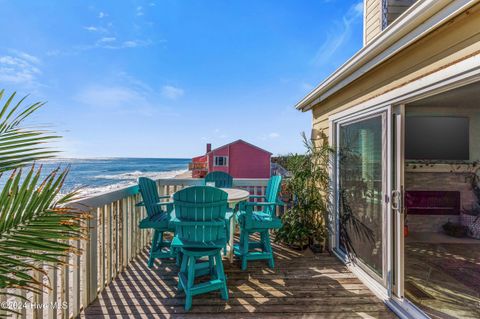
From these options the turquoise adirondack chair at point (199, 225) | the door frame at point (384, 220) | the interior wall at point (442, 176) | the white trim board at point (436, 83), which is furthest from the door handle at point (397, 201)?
the interior wall at point (442, 176)

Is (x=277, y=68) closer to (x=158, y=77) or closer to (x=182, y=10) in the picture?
(x=182, y=10)

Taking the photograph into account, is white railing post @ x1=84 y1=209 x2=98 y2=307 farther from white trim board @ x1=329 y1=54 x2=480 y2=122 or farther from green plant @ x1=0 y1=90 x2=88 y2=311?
white trim board @ x1=329 y1=54 x2=480 y2=122

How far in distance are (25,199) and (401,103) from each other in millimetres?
2685

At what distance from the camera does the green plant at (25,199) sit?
0.94 metres

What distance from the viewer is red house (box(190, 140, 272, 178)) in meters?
16.9

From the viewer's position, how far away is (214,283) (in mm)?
2268

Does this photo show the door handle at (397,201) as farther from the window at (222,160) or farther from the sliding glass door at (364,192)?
the window at (222,160)

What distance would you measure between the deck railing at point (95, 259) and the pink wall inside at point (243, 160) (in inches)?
525

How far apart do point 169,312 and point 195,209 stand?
3.04 feet

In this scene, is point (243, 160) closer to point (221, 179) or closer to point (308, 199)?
point (221, 179)

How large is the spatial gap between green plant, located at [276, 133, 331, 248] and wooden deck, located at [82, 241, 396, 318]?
20.1 inches

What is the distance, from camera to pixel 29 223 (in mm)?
997

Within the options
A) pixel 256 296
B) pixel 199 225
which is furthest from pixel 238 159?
pixel 199 225

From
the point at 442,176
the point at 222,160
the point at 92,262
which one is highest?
the point at 222,160
